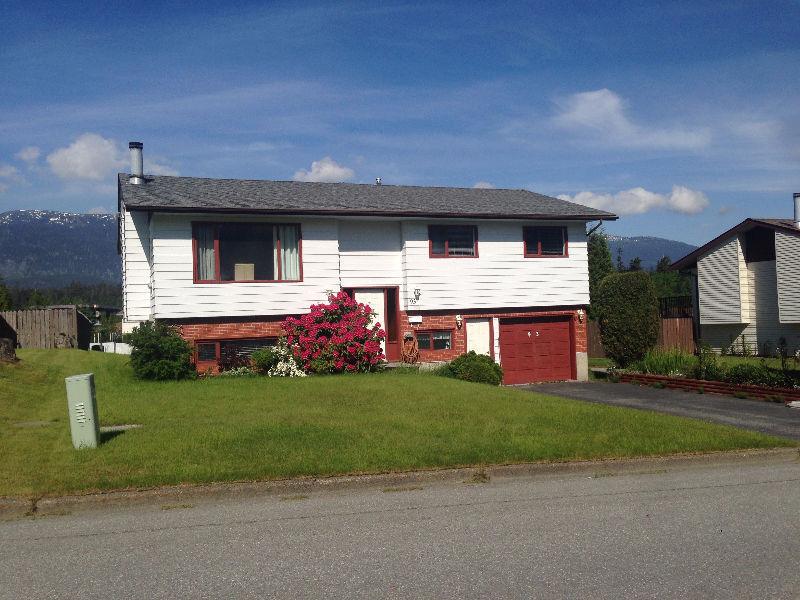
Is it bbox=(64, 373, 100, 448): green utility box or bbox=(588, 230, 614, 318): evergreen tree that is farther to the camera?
bbox=(588, 230, 614, 318): evergreen tree

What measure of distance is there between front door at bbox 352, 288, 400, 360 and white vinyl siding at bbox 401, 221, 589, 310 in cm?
54

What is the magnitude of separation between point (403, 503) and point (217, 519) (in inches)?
74.1

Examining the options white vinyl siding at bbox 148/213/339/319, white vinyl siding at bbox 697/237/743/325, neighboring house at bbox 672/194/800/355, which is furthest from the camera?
white vinyl siding at bbox 697/237/743/325

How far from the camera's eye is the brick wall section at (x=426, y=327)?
66.9 feet

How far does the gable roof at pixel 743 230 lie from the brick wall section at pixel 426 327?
10.4m

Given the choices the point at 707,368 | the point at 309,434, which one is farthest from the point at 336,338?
the point at 707,368

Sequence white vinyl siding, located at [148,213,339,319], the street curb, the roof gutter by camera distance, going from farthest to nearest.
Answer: white vinyl siding, located at [148,213,339,319]
the roof gutter
the street curb

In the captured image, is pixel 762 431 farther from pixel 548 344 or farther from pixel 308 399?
pixel 548 344

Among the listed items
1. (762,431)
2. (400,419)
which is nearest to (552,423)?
(400,419)

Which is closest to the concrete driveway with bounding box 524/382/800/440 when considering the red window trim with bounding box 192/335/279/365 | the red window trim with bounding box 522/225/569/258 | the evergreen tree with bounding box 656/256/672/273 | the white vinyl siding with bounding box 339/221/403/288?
the red window trim with bounding box 522/225/569/258

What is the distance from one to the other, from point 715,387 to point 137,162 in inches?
683

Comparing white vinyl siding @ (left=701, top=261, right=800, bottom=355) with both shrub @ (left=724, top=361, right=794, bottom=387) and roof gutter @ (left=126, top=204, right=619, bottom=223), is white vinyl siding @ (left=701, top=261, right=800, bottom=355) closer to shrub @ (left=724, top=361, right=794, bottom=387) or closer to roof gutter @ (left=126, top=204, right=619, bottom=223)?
roof gutter @ (left=126, top=204, right=619, bottom=223)

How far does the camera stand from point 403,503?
8.04 m

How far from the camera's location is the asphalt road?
222 inches
